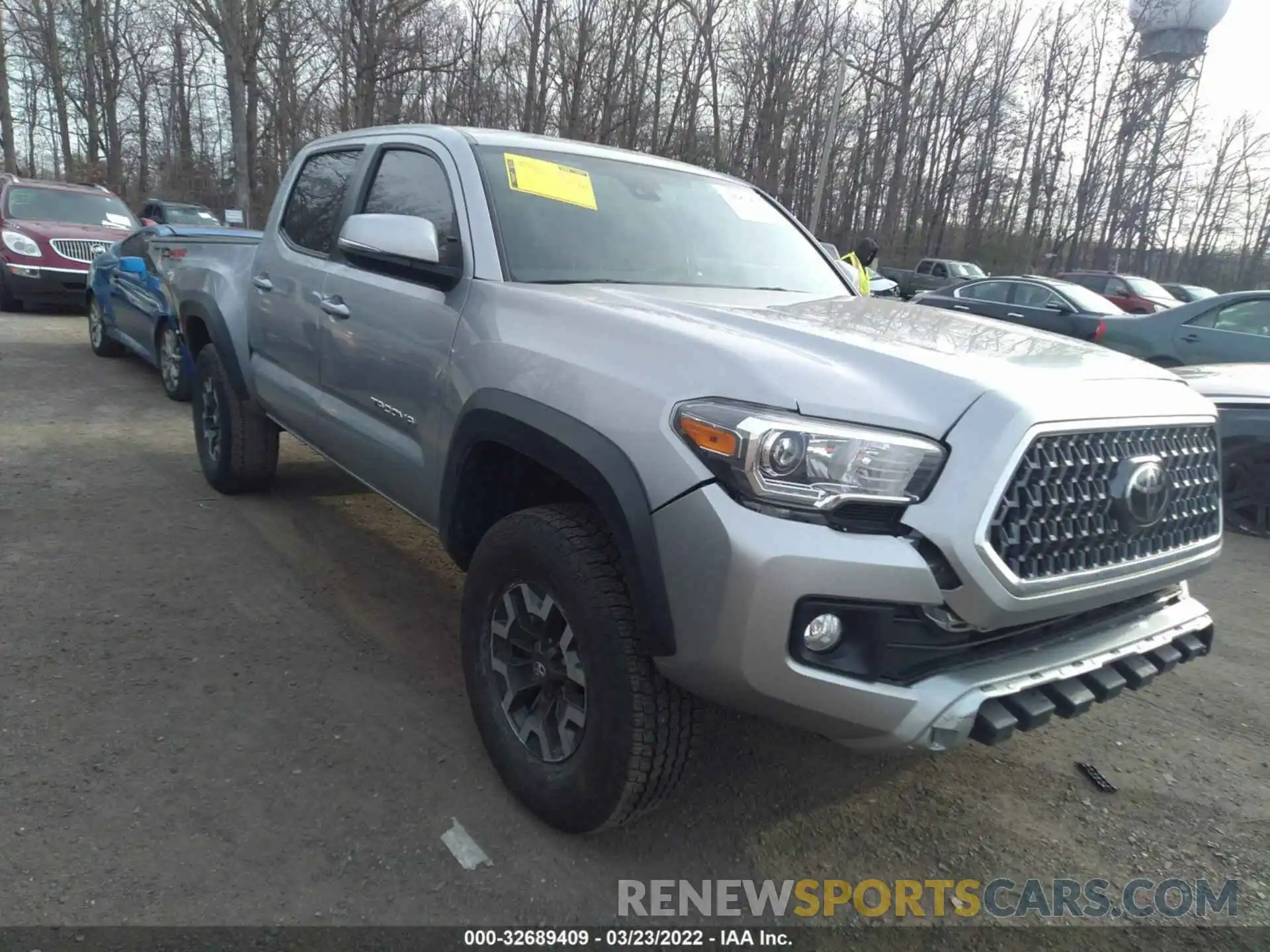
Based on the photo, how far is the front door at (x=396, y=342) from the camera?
2.99 m

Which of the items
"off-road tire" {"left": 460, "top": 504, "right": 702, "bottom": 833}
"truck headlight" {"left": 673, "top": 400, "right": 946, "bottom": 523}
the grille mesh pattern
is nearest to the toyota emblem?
"truck headlight" {"left": 673, "top": 400, "right": 946, "bottom": 523}

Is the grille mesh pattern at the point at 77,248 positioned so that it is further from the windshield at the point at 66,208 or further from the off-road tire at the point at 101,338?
the off-road tire at the point at 101,338

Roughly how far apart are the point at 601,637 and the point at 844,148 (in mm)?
40510

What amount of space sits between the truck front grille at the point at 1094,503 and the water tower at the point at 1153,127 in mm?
39632

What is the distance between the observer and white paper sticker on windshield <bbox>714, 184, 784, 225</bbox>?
12.6 feet

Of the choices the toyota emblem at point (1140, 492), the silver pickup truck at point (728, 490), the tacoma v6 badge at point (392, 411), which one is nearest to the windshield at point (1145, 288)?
the silver pickup truck at point (728, 490)

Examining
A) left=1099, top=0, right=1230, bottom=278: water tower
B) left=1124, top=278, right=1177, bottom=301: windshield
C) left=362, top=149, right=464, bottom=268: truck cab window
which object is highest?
left=1099, top=0, right=1230, bottom=278: water tower

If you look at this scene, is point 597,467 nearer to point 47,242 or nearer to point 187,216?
point 47,242

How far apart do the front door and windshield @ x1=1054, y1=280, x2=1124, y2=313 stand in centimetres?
1108

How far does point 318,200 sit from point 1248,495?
6.13 m

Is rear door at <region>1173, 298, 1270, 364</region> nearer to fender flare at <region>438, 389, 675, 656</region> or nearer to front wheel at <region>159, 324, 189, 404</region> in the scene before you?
fender flare at <region>438, 389, 675, 656</region>

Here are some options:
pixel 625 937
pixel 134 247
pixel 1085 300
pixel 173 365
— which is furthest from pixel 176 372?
pixel 1085 300

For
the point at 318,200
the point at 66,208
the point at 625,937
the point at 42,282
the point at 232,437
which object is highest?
the point at 318,200

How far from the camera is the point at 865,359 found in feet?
7.11
